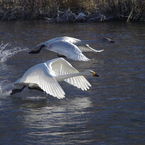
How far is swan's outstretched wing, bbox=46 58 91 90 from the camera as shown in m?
9.93

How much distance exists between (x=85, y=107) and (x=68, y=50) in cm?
385

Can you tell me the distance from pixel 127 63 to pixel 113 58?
108cm

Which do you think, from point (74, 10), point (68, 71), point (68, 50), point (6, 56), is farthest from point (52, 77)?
point (74, 10)

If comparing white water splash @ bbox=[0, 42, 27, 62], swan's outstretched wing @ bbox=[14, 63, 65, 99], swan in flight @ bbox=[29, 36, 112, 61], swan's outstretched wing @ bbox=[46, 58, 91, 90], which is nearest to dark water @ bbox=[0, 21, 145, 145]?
white water splash @ bbox=[0, 42, 27, 62]

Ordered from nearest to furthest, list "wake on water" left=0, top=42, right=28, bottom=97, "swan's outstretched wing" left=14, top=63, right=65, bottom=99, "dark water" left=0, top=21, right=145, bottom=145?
1. "dark water" left=0, top=21, right=145, bottom=145
2. "swan's outstretched wing" left=14, top=63, right=65, bottom=99
3. "wake on water" left=0, top=42, right=28, bottom=97

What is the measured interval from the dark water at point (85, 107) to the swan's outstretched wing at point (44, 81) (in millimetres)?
369

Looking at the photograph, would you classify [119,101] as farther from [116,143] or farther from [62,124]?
[116,143]

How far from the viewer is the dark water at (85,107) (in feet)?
22.9

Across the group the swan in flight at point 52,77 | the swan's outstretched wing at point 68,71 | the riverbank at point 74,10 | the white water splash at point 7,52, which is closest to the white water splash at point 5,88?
the swan in flight at point 52,77

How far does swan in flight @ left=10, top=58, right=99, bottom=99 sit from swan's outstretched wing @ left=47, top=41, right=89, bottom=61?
1.67 metres

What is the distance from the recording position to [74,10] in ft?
85.7

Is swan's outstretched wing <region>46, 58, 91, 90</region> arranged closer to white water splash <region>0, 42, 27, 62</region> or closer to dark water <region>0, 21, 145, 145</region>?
dark water <region>0, 21, 145, 145</region>

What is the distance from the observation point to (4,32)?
21328 millimetres

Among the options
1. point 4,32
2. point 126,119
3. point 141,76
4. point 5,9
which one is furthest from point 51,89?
point 5,9
